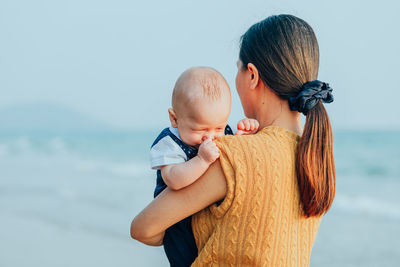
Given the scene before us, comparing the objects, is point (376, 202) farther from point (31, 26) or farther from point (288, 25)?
point (31, 26)

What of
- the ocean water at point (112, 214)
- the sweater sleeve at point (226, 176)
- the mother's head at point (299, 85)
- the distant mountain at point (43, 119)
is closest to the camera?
the sweater sleeve at point (226, 176)

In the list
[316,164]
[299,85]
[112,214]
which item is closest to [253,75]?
[299,85]

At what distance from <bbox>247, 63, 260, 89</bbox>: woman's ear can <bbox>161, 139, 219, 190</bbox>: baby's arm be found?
321 mm

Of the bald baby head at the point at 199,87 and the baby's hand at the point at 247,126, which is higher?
the bald baby head at the point at 199,87

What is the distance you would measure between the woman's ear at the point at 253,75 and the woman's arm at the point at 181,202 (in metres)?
0.36

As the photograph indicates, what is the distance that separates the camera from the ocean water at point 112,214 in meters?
5.11

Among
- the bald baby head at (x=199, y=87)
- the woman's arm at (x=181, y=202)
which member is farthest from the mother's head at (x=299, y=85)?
the woman's arm at (x=181, y=202)

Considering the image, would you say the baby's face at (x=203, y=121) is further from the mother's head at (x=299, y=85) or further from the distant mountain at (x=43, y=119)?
the distant mountain at (x=43, y=119)

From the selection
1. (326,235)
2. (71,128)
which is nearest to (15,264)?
(326,235)

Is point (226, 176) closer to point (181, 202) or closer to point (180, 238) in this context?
point (181, 202)

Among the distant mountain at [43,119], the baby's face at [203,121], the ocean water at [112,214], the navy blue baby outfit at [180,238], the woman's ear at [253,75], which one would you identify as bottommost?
the navy blue baby outfit at [180,238]

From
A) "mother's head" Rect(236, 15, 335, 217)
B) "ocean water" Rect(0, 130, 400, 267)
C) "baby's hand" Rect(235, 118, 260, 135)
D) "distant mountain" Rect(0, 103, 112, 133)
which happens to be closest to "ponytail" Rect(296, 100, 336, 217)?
"mother's head" Rect(236, 15, 335, 217)

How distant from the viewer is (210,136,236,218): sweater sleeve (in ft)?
4.75

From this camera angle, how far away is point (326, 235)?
19.4 ft
